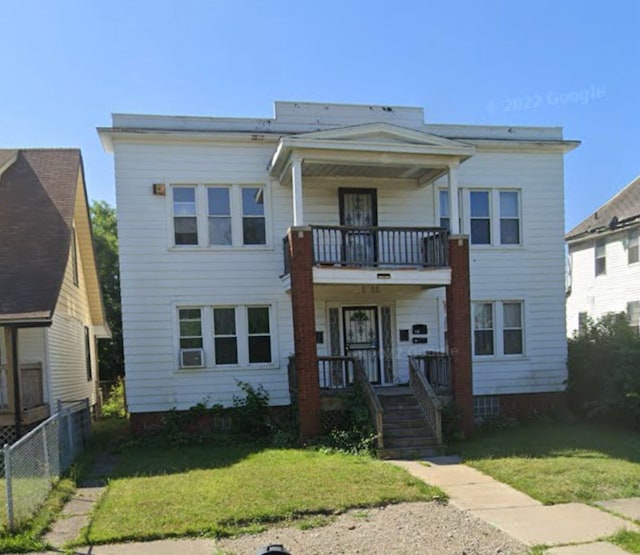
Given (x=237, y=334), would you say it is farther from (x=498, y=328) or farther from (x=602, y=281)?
(x=602, y=281)

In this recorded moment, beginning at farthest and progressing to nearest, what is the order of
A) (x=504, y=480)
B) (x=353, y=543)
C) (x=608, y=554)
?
(x=504, y=480) → (x=353, y=543) → (x=608, y=554)

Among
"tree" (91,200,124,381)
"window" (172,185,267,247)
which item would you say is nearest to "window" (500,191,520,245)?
"window" (172,185,267,247)

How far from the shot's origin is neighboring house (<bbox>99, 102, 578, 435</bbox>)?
40.8 ft

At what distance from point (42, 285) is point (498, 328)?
11284 millimetres

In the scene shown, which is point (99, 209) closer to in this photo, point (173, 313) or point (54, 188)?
point (54, 188)

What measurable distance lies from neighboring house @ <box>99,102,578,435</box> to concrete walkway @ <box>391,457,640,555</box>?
12.7ft

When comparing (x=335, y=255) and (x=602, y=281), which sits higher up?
(x=335, y=255)

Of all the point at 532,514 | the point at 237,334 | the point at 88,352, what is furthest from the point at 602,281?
the point at 88,352

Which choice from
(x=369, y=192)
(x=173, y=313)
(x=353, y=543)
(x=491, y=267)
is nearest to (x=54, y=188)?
(x=173, y=313)

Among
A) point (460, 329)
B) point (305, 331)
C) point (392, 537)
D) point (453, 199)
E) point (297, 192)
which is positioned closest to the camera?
point (392, 537)

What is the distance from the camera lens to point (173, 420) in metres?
12.9

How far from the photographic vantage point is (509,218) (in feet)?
48.6

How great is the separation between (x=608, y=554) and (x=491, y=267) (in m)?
9.76

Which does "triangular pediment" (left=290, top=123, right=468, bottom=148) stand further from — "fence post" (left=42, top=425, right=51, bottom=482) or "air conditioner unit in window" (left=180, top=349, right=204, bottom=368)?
"fence post" (left=42, top=425, right=51, bottom=482)
